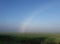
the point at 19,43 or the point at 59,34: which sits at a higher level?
the point at 59,34

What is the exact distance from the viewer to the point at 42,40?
1.98 meters

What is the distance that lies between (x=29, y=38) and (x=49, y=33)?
14.1 inches

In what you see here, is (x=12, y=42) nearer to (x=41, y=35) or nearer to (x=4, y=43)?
(x=4, y=43)

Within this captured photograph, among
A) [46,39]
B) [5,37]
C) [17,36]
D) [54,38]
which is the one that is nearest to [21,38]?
[17,36]

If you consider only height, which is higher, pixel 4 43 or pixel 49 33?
pixel 49 33

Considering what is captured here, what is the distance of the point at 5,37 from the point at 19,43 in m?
0.26

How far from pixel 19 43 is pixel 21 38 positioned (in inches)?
3.5

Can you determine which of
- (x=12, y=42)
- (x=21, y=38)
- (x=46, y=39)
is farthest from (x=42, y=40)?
(x=12, y=42)

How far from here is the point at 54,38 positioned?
1.99 metres

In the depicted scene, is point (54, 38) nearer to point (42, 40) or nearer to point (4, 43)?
point (42, 40)

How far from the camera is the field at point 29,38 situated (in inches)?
77.5

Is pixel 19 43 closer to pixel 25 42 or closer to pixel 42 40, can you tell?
pixel 25 42

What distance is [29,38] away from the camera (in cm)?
198

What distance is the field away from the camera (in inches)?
77.5
